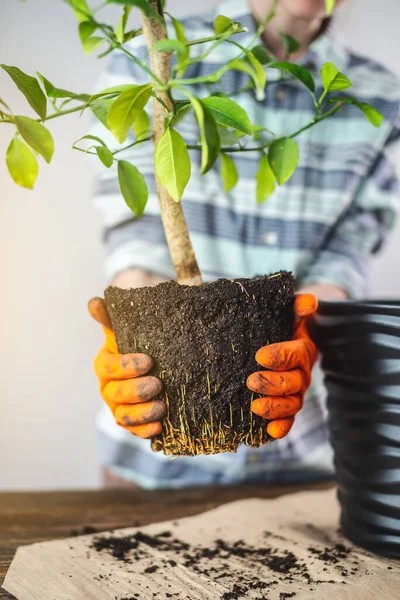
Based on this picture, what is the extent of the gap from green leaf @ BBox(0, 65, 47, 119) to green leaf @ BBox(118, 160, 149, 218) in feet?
0.36

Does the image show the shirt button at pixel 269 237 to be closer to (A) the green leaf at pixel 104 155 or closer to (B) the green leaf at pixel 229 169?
(B) the green leaf at pixel 229 169

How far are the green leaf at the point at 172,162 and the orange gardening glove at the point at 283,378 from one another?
0.23 m

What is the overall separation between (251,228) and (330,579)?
881 mm

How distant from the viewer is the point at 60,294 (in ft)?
5.61

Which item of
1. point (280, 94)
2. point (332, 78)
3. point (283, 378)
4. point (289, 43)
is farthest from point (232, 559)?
point (280, 94)

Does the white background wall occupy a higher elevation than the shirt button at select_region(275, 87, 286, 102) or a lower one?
lower

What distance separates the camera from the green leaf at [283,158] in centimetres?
68

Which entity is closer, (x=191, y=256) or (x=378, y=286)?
(x=191, y=256)

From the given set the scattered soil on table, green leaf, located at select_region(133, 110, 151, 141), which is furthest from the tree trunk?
the scattered soil on table

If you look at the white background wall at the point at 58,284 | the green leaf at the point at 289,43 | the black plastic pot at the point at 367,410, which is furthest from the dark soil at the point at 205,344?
the white background wall at the point at 58,284

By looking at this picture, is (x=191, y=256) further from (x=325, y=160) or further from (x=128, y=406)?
(x=325, y=160)

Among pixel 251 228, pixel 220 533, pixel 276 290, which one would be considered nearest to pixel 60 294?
pixel 251 228

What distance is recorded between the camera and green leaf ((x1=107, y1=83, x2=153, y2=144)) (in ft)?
1.74

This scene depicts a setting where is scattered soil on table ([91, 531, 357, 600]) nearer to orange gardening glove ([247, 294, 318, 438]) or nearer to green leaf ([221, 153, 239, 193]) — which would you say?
orange gardening glove ([247, 294, 318, 438])
